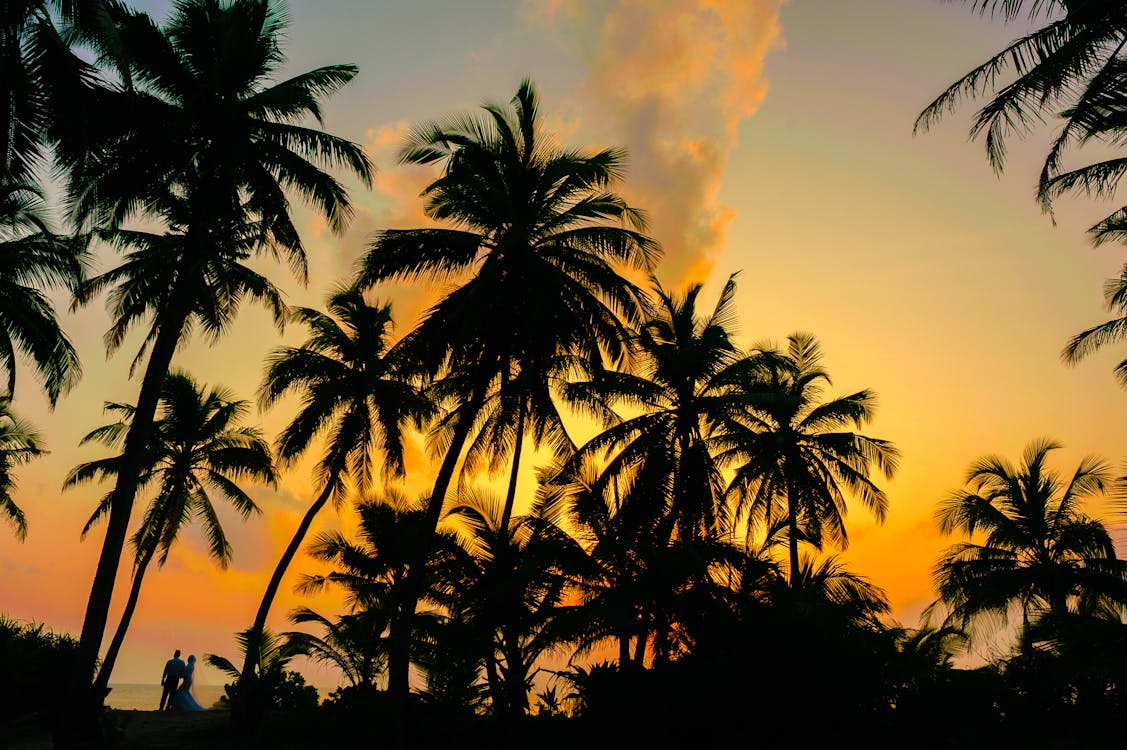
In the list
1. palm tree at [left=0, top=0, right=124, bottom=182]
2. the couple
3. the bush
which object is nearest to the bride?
the couple

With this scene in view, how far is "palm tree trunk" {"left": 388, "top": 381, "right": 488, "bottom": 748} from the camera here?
15969 mm

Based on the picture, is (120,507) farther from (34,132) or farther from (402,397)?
(402,397)

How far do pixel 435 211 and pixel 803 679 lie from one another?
13292 millimetres

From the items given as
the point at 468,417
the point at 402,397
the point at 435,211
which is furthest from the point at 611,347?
the point at 402,397

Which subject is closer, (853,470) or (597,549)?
(597,549)

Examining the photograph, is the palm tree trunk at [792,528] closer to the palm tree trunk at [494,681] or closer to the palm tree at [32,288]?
the palm tree trunk at [494,681]

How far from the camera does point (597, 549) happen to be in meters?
17.6

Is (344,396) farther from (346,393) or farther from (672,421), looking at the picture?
(672,421)

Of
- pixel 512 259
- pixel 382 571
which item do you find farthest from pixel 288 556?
pixel 512 259

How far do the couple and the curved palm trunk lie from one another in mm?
11727

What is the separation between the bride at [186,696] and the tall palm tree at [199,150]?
1300 cm

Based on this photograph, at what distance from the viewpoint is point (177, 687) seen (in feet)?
80.0

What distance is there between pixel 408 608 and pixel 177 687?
42.0 ft

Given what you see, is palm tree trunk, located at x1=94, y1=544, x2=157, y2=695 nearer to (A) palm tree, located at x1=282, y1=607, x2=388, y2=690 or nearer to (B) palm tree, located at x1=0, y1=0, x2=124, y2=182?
(A) palm tree, located at x1=282, y1=607, x2=388, y2=690
